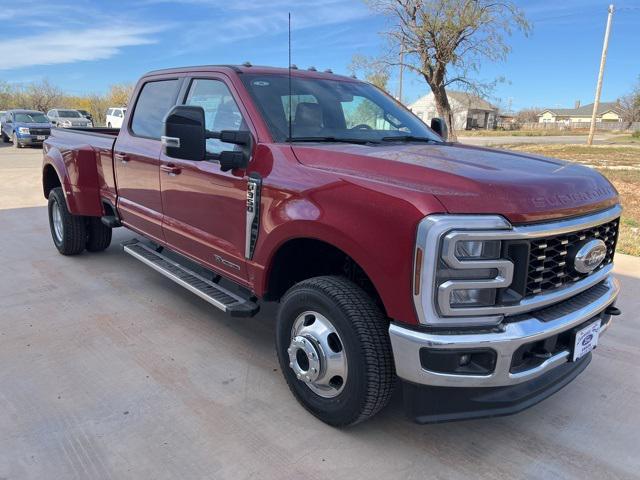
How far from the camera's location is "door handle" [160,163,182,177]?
12.2 ft

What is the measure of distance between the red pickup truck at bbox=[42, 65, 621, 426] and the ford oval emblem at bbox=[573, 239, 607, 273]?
12mm

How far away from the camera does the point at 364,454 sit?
2.56 meters

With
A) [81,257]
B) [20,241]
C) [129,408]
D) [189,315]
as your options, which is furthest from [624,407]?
[20,241]

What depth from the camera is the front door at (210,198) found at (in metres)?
3.23

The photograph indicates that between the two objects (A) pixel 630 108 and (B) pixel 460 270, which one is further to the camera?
(A) pixel 630 108

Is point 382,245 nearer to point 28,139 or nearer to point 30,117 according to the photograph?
point 28,139

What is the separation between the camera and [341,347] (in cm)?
257

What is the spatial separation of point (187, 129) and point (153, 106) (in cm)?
185

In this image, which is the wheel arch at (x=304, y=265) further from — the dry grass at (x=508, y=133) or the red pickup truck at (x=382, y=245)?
the dry grass at (x=508, y=133)

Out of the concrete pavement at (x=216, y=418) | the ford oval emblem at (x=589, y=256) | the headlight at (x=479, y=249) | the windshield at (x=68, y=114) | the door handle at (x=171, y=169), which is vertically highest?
the windshield at (x=68, y=114)

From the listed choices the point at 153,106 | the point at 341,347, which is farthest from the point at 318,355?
the point at 153,106

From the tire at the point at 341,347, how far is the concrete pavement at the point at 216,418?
176mm

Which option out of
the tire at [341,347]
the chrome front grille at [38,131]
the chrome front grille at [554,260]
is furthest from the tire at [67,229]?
the chrome front grille at [38,131]

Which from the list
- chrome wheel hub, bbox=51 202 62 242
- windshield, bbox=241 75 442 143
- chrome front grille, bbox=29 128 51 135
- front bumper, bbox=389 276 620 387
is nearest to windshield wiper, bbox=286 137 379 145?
windshield, bbox=241 75 442 143
